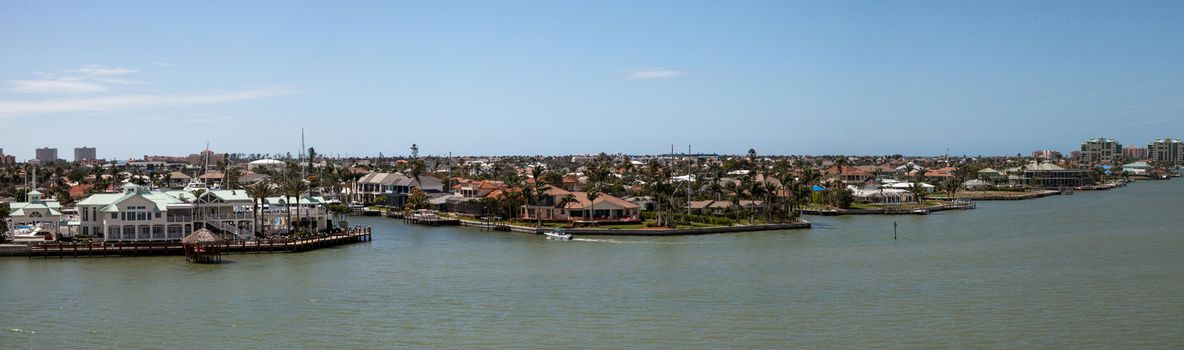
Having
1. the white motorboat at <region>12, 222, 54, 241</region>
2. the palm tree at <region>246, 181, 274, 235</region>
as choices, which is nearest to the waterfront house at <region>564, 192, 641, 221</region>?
the palm tree at <region>246, 181, 274, 235</region>

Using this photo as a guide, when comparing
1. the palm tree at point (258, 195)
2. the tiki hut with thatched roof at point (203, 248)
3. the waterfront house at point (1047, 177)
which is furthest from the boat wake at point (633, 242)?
the waterfront house at point (1047, 177)

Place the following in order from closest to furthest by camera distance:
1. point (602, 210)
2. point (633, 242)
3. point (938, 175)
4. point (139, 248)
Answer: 1. point (139, 248)
2. point (633, 242)
3. point (602, 210)
4. point (938, 175)

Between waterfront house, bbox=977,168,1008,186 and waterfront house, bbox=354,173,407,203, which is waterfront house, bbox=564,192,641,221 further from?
waterfront house, bbox=977,168,1008,186

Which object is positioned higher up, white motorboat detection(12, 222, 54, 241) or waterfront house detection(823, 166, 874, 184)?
waterfront house detection(823, 166, 874, 184)

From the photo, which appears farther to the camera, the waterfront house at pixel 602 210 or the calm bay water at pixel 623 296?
the waterfront house at pixel 602 210

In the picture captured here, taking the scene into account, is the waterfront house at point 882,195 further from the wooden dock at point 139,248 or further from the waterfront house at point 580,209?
the wooden dock at point 139,248

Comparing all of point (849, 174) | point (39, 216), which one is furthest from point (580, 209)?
point (849, 174)

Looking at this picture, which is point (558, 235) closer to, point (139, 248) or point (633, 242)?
point (633, 242)
